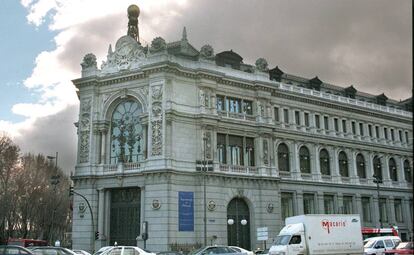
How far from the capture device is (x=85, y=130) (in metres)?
54.4

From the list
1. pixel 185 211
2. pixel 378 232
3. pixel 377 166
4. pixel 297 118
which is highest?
pixel 297 118

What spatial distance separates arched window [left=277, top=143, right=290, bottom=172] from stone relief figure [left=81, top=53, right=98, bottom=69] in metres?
22.8

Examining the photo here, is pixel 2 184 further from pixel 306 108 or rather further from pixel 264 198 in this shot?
pixel 306 108

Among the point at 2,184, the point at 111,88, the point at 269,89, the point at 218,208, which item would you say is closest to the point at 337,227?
the point at 218,208

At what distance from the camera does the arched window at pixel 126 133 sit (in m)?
52.0

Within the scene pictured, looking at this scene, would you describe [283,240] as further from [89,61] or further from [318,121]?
[89,61]

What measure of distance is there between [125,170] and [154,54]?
12.1m

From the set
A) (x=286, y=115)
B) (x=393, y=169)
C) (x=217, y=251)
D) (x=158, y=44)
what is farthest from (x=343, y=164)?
(x=217, y=251)

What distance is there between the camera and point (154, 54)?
51.6 m

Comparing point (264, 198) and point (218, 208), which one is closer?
point (218, 208)

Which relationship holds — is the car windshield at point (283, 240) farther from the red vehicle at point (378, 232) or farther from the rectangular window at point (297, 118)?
the rectangular window at point (297, 118)

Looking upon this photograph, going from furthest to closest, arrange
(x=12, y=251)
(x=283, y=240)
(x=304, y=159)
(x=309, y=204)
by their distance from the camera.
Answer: (x=304, y=159)
(x=309, y=204)
(x=283, y=240)
(x=12, y=251)

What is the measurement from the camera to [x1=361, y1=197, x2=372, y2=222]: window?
65.6 m

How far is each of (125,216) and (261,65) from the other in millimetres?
22556
